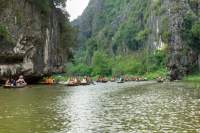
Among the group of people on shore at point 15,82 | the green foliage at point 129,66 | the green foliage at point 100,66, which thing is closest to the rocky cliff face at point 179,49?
the green foliage at point 129,66

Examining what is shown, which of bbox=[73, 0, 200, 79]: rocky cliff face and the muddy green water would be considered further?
bbox=[73, 0, 200, 79]: rocky cliff face

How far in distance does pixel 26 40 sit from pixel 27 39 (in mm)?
190

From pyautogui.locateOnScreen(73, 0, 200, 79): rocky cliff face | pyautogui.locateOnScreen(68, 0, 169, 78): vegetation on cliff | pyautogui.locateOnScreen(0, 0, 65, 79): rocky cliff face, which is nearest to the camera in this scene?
pyautogui.locateOnScreen(0, 0, 65, 79): rocky cliff face

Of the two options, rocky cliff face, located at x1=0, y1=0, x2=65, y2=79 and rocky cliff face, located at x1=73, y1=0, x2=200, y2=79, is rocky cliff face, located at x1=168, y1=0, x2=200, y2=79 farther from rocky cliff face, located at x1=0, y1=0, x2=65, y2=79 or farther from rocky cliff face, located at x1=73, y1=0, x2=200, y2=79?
rocky cliff face, located at x1=0, y1=0, x2=65, y2=79

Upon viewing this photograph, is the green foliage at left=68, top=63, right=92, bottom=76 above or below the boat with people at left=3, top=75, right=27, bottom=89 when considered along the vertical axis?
above

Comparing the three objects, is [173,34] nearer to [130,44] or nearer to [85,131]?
[85,131]

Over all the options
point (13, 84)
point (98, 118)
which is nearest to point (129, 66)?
point (13, 84)

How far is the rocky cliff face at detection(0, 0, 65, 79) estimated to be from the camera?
4778 centimetres

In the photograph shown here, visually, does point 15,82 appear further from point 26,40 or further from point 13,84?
point 26,40

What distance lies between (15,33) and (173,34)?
4121 cm

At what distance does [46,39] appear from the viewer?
5544 centimetres

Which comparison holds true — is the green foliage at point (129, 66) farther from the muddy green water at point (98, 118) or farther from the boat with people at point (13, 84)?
the muddy green water at point (98, 118)

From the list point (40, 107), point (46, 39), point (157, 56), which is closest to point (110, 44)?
point (157, 56)

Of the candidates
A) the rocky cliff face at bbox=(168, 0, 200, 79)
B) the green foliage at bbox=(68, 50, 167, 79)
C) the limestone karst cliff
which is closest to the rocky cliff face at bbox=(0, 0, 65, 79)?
the limestone karst cliff
